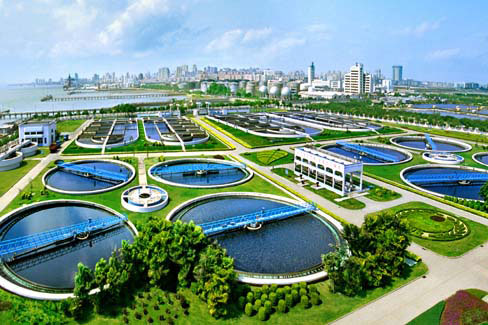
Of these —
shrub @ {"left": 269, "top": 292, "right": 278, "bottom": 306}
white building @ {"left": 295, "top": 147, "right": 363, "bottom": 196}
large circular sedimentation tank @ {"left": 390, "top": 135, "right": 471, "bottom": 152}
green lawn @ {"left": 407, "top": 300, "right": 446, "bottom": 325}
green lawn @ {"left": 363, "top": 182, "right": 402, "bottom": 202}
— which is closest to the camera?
green lawn @ {"left": 407, "top": 300, "right": 446, "bottom": 325}

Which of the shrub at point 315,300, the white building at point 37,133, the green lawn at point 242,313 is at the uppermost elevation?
the white building at point 37,133

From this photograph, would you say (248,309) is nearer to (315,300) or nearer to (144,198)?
(315,300)

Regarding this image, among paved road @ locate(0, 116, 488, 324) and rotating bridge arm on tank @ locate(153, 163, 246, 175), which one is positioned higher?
rotating bridge arm on tank @ locate(153, 163, 246, 175)

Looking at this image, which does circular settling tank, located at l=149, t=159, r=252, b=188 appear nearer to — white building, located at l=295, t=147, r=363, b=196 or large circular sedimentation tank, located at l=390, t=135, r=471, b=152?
white building, located at l=295, t=147, r=363, b=196

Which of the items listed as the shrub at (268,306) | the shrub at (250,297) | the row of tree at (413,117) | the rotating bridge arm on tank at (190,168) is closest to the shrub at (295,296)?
the shrub at (268,306)

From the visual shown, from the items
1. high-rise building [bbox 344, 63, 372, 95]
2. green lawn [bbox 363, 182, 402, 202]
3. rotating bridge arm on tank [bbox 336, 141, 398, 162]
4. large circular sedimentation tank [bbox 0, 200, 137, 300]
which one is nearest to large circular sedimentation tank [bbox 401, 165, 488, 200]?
green lawn [bbox 363, 182, 402, 202]

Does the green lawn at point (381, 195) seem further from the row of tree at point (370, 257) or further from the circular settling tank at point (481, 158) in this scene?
the circular settling tank at point (481, 158)
